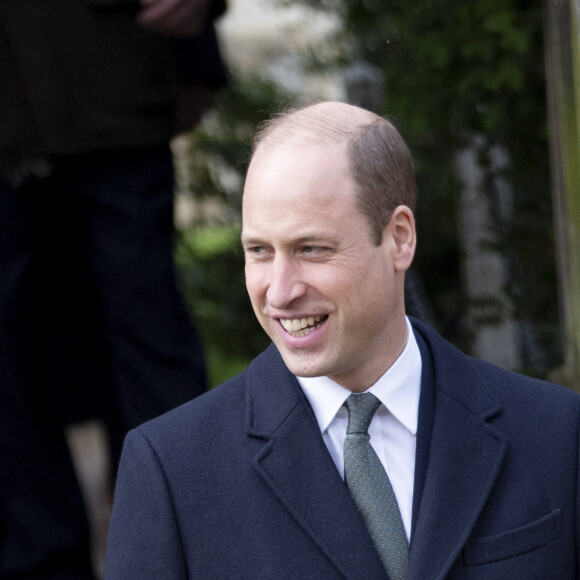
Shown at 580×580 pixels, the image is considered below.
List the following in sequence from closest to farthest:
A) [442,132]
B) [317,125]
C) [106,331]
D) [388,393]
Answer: [317,125], [388,393], [106,331], [442,132]

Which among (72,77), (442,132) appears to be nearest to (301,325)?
(72,77)

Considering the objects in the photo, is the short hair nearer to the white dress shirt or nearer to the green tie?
the white dress shirt

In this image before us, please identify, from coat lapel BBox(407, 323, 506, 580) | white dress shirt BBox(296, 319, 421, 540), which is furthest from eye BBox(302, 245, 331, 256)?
coat lapel BBox(407, 323, 506, 580)

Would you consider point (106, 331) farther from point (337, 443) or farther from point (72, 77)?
point (337, 443)

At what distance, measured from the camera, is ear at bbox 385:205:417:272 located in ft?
8.00

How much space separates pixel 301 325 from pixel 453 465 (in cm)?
43

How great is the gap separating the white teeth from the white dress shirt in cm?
18

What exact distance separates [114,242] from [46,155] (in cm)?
33

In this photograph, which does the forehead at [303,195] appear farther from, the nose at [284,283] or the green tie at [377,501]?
the green tie at [377,501]

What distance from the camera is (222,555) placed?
240 cm

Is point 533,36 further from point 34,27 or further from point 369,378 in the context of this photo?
point 369,378

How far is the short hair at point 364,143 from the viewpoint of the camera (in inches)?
92.7

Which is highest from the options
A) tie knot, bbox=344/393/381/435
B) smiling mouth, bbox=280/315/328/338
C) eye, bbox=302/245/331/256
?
eye, bbox=302/245/331/256

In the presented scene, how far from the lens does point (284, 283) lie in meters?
2.32
